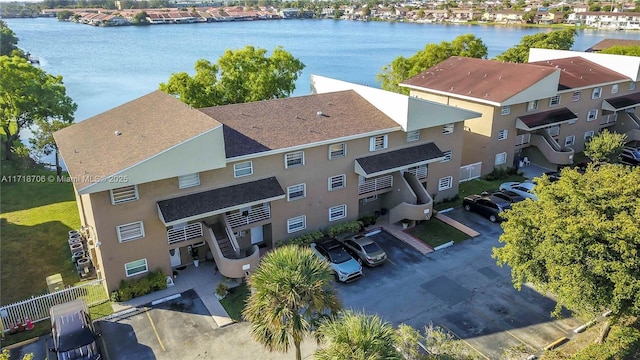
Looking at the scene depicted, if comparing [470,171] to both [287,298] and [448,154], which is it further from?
[287,298]

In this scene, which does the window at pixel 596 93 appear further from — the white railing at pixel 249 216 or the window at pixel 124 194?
the window at pixel 124 194

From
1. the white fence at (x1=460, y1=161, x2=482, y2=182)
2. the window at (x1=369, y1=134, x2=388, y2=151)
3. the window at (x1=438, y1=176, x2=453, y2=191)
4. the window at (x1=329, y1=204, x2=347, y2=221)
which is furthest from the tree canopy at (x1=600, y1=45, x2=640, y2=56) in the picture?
the window at (x1=329, y1=204, x2=347, y2=221)

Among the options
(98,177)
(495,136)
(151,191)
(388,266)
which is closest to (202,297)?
(151,191)

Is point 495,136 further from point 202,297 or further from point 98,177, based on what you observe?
point 98,177

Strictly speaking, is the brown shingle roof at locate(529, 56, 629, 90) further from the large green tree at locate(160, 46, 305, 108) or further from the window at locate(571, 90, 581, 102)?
the large green tree at locate(160, 46, 305, 108)

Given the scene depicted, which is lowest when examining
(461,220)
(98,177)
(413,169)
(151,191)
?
(461,220)

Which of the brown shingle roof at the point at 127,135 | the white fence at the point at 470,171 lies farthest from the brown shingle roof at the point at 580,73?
the brown shingle roof at the point at 127,135
